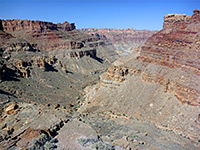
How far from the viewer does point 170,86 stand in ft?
106

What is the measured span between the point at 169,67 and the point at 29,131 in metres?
29.7

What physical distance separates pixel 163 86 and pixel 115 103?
10445mm

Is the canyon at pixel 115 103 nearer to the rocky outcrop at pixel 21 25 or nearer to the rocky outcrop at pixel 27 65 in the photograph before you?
the rocky outcrop at pixel 27 65

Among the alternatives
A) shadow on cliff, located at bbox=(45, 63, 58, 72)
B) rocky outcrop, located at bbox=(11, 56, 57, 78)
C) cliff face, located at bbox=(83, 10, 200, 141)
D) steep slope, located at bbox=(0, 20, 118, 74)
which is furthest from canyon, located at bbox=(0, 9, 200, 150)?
steep slope, located at bbox=(0, 20, 118, 74)

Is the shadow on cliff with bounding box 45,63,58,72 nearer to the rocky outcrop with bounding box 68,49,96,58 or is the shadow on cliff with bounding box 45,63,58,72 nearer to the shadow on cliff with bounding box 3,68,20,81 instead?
the shadow on cliff with bounding box 3,68,20,81

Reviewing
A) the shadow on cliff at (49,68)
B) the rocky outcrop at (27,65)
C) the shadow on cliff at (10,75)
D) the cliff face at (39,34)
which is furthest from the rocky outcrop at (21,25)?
the shadow on cliff at (10,75)

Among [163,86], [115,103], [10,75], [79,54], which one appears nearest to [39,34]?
[79,54]

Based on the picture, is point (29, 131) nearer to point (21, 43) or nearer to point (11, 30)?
point (21, 43)

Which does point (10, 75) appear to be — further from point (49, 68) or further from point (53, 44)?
point (53, 44)

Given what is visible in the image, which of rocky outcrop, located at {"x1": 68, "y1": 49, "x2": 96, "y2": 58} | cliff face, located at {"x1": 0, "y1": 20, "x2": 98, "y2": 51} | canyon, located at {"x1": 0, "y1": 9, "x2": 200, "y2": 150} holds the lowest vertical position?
canyon, located at {"x1": 0, "y1": 9, "x2": 200, "y2": 150}

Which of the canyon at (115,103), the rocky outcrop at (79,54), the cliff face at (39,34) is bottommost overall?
the canyon at (115,103)

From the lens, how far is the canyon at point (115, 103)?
58.3 ft

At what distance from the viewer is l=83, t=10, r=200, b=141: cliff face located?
88.9 ft

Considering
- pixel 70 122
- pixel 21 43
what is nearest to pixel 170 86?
pixel 70 122
